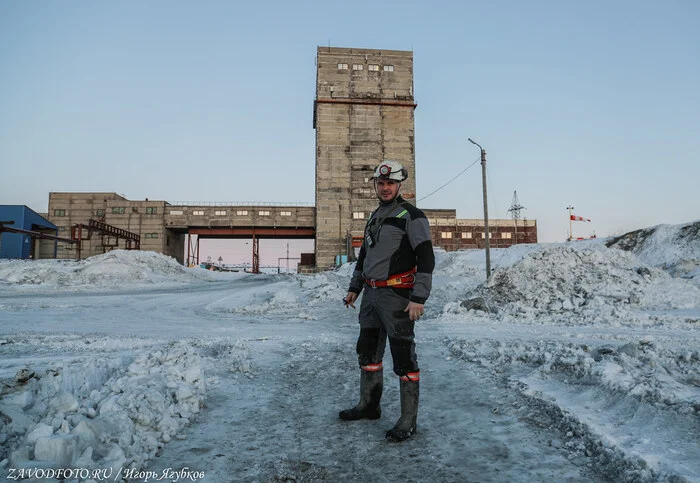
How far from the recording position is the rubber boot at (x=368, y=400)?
369 centimetres

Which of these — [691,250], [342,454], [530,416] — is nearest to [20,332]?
[342,454]

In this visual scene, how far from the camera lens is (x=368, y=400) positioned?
3746 millimetres

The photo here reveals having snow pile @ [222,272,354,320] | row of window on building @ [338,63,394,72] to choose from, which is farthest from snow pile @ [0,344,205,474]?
row of window on building @ [338,63,394,72]

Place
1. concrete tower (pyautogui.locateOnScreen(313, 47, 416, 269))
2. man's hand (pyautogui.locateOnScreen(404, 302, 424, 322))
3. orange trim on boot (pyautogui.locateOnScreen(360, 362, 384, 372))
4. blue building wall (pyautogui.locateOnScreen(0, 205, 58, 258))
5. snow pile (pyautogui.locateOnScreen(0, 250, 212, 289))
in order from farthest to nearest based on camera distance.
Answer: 1. concrete tower (pyautogui.locateOnScreen(313, 47, 416, 269))
2. blue building wall (pyautogui.locateOnScreen(0, 205, 58, 258))
3. snow pile (pyautogui.locateOnScreen(0, 250, 212, 289))
4. orange trim on boot (pyautogui.locateOnScreen(360, 362, 384, 372))
5. man's hand (pyautogui.locateOnScreen(404, 302, 424, 322))

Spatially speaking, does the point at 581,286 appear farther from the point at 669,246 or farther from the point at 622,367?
the point at 669,246

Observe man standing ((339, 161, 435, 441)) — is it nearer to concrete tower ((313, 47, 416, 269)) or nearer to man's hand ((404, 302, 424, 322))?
man's hand ((404, 302, 424, 322))

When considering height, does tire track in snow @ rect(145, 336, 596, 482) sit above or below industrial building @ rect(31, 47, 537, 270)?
below

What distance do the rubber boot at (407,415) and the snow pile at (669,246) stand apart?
62.3ft

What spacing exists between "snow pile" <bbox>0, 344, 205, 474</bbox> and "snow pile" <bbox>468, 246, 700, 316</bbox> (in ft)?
32.6

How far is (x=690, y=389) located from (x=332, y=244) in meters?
46.9

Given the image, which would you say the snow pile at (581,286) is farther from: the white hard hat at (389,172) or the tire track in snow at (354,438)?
the white hard hat at (389,172)

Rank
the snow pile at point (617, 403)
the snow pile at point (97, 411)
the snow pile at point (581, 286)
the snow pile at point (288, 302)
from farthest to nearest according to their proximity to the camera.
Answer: the snow pile at point (288, 302)
the snow pile at point (581, 286)
the snow pile at point (617, 403)
the snow pile at point (97, 411)

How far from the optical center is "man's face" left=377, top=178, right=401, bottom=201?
149 inches

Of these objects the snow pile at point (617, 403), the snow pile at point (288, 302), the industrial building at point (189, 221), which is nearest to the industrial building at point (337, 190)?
the industrial building at point (189, 221)
